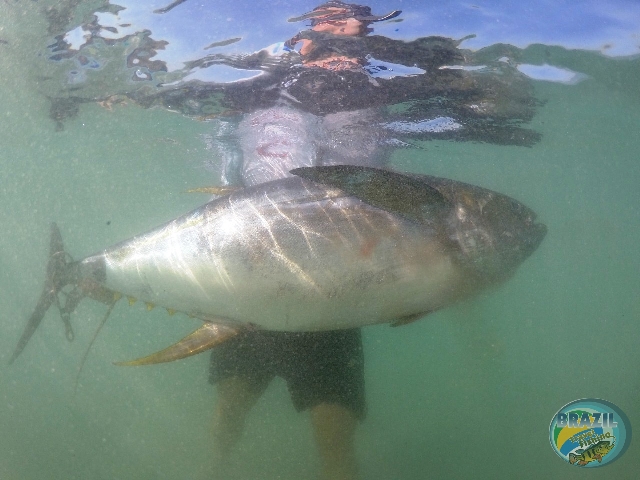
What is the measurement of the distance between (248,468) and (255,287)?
12654 mm

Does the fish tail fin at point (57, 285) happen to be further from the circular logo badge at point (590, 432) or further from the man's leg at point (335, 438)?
the circular logo badge at point (590, 432)

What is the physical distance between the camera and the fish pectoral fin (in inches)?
95.0

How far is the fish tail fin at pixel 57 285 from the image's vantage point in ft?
12.1

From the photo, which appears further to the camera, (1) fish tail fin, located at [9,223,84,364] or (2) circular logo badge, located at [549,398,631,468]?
(2) circular logo badge, located at [549,398,631,468]

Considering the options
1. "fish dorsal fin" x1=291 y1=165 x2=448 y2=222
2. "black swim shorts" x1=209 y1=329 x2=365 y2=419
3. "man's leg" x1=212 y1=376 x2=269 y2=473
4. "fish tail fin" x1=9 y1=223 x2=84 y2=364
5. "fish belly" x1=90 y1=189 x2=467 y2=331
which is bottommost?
"man's leg" x1=212 y1=376 x2=269 y2=473

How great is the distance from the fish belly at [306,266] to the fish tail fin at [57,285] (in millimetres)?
1374

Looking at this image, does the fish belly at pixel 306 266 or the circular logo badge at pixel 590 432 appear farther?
the circular logo badge at pixel 590 432

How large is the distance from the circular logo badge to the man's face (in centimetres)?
516

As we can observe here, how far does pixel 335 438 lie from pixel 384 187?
293 cm

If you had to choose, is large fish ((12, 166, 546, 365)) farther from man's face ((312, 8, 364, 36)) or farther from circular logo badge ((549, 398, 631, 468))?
man's face ((312, 8, 364, 36))

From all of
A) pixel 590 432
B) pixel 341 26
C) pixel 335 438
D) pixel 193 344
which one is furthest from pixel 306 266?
pixel 341 26

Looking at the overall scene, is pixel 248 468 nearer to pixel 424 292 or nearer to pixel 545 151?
pixel 424 292

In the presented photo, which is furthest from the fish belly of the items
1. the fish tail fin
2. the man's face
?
the man's face

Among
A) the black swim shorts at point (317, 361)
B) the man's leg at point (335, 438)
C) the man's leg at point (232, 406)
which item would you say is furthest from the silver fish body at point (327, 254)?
the man's leg at point (232, 406)
